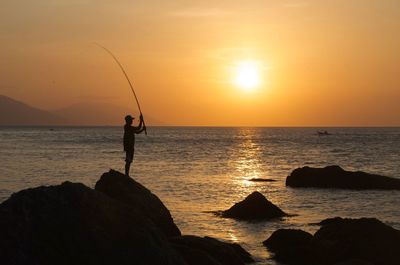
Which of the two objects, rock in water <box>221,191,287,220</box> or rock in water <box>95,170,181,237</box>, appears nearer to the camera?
rock in water <box>95,170,181,237</box>

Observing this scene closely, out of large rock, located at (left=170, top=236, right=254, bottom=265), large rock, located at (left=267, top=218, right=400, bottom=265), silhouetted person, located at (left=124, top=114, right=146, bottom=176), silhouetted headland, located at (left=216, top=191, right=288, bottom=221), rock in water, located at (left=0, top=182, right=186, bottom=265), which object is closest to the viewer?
rock in water, located at (left=0, top=182, right=186, bottom=265)

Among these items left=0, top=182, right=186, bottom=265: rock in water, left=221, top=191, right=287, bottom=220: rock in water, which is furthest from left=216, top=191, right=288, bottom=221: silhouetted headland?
left=0, top=182, right=186, bottom=265: rock in water

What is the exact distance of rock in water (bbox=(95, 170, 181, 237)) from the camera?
633 inches

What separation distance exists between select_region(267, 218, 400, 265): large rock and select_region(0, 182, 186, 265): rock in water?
7.67m

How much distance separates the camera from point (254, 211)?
25.7 meters

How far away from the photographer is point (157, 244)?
10.6 m

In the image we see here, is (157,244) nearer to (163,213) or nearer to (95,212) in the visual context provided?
(95,212)

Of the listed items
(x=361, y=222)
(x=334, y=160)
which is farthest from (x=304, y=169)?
(x=334, y=160)

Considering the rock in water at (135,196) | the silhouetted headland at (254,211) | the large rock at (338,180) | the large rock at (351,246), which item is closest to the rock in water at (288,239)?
the large rock at (351,246)

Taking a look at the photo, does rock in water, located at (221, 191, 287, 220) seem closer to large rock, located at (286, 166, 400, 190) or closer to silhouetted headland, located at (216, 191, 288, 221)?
silhouetted headland, located at (216, 191, 288, 221)

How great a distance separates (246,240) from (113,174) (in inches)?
267

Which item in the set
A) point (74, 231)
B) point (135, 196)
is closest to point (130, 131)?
point (135, 196)

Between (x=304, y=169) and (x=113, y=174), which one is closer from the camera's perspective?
(x=113, y=174)

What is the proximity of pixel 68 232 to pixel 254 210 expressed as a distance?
1671 cm
